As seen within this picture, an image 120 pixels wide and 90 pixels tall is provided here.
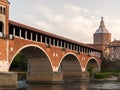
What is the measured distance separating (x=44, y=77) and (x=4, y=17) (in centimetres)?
2166

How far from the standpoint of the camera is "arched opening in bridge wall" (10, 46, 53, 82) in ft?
207

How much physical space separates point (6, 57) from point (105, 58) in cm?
6668

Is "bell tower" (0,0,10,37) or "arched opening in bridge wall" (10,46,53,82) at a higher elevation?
"bell tower" (0,0,10,37)

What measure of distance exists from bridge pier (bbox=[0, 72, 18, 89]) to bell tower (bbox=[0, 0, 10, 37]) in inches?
217

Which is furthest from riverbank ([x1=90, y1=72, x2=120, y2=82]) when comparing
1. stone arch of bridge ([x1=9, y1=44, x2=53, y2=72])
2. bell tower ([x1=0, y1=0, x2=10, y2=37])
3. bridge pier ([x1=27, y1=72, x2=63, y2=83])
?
bell tower ([x1=0, y1=0, x2=10, y2=37])

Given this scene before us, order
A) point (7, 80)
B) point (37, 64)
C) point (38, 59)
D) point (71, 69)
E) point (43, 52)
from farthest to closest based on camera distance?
point (71, 69)
point (37, 64)
point (38, 59)
point (43, 52)
point (7, 80)

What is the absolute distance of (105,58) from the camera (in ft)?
361

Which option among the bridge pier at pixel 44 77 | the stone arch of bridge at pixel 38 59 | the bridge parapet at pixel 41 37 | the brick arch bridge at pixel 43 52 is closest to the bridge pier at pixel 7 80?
the brick arch bridge at pixel 43 52

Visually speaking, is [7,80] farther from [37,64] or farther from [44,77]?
[44,77]

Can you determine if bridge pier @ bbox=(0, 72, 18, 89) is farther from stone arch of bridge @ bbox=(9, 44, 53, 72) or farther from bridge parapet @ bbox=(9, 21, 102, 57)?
stone arch of bridge @ bbox=(9, 44, 53, 72)

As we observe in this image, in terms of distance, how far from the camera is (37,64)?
66.0 meters

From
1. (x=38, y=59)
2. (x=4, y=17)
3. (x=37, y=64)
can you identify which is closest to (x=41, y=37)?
(x=38, y=59)

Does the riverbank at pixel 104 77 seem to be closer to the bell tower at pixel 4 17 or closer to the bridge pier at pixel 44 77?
the bridge pier at pixel 44 77

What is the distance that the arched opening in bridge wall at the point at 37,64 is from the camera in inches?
2478
